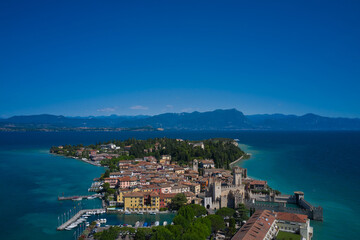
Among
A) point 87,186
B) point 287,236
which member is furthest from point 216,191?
point 87,186

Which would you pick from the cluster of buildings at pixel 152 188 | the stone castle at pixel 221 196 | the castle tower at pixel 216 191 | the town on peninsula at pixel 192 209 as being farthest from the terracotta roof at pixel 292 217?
the cluster of buildings at pixel 152 188

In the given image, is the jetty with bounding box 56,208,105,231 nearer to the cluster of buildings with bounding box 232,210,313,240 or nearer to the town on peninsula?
the town on peninsula

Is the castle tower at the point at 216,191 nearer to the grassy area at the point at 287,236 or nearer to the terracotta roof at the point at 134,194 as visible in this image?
the terracotta roof at the point at 134,194

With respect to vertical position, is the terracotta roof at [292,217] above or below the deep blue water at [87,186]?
above

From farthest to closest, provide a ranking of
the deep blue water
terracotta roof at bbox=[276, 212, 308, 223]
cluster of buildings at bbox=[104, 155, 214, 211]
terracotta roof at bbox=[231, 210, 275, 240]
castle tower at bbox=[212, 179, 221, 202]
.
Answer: cluster of buildings at bbox=[104, 155, 214, 211]
castle tower at bbox=[212, 179, 221, 202]
the deep blue water
terracotta roof at bbox=[276, 212, 308, 223]
terracotta roof at bbox=[231, 210, 275, 240]

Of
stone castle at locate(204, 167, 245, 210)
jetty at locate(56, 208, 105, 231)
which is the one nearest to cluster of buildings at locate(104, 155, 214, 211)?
stone castle at locate(204, 167, 245, 210)

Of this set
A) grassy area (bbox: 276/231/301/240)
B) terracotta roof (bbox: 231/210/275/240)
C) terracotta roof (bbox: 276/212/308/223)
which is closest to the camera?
terracotta roof (bbox: 231/210/275/240)

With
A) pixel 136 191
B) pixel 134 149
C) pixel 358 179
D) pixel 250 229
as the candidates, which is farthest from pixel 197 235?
pixel 134 149

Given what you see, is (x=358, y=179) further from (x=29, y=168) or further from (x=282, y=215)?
(x=29, y=168)
